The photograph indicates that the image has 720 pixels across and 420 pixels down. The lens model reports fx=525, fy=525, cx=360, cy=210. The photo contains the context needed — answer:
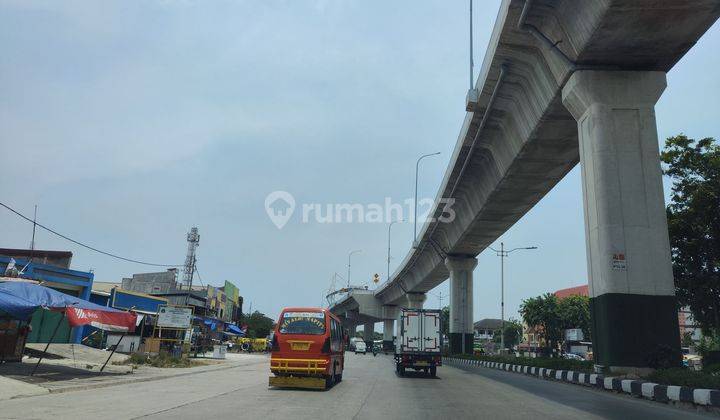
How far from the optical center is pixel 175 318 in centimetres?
2630

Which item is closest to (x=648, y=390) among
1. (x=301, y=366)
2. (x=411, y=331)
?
(x=301, y=366)

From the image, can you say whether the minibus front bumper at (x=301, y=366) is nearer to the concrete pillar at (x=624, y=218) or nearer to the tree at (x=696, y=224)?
the concrete pillar at (x=624, y=218)

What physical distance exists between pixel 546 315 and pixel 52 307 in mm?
65982

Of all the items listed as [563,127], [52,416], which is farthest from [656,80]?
[52,416]

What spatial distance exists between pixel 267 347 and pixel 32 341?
35.2 metres

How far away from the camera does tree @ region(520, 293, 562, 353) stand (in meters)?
70.6

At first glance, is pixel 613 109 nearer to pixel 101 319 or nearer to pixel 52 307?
pixel 101 319

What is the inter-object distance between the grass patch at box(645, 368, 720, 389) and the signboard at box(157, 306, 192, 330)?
2040 cm

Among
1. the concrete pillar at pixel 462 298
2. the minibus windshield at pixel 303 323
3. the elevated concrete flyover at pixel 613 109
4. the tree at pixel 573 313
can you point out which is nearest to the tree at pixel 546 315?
the tree at pixel 573 313

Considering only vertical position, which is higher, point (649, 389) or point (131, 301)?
point (131, 301)

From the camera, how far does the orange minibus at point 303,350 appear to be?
15.1 meters

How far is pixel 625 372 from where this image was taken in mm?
15688

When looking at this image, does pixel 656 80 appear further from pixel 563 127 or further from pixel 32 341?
pixel 32 341

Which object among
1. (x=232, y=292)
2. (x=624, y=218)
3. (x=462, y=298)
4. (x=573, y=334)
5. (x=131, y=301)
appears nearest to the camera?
(x=624, y=218)
